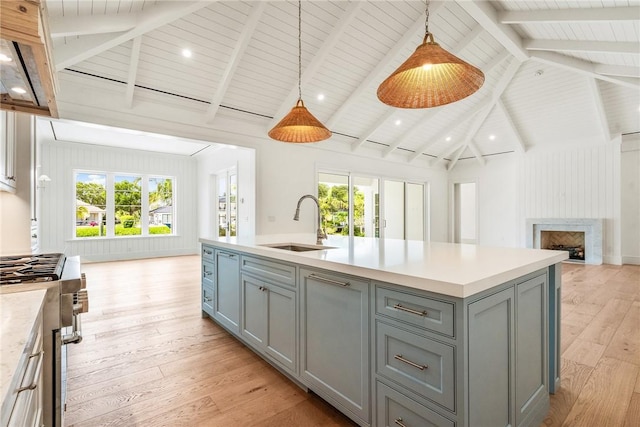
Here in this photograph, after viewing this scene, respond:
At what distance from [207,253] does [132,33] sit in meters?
2.41

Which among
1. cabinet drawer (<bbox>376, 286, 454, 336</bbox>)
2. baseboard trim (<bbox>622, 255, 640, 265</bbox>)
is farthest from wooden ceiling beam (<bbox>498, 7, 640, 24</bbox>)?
baseboard trim (<bbox>622, 255, 640, 265</bbox>)

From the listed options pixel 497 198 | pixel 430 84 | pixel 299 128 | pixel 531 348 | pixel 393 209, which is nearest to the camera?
pixel 531 348

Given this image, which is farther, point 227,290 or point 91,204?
point 91,204

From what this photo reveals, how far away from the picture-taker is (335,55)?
4.49m

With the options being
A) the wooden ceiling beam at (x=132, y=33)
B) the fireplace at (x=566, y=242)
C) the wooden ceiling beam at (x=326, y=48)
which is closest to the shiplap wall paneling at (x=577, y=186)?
the fireplace at (x=566, y=242)

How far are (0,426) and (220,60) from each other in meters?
4.47

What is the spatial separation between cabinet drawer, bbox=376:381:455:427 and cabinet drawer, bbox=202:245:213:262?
2.18m

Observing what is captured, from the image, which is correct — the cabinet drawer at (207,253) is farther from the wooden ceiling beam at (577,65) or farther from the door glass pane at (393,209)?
the door glass pane at (393,209)

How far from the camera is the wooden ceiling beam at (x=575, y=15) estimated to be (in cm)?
317

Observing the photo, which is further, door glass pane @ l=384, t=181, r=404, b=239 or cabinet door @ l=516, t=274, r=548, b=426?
door glass pane @ l=384, t=181, r=404, b=239

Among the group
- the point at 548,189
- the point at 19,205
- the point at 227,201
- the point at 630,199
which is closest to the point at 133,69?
the point at 19,205

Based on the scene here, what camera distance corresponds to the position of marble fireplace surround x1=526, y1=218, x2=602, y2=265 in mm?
6770

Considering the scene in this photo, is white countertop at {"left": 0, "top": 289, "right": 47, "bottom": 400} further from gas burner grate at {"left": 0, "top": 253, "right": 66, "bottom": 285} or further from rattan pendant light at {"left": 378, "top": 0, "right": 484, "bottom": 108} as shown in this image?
rattan pendant light at {"left": 378, "top": 0, "right": 484, "bottom": 108}

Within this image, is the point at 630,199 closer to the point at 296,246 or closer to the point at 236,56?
the point at 296,246
